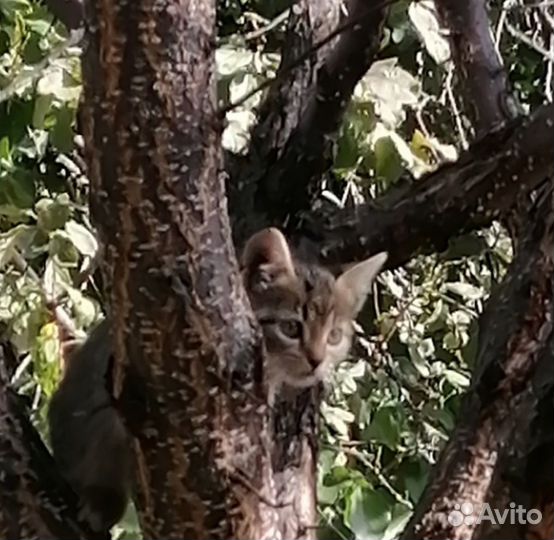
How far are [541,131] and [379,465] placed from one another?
46.6 inches

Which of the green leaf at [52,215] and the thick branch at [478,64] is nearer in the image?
the thick branch at [478,64]

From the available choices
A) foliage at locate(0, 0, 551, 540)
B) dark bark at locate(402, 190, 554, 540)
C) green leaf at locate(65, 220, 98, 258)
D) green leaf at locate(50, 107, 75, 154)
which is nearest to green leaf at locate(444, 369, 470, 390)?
foliage at locate(0, 0, 551, 540)

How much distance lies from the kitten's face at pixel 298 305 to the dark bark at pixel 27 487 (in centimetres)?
38

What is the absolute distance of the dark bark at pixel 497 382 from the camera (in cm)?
126

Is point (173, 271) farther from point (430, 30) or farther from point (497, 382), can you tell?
point (430, 30)

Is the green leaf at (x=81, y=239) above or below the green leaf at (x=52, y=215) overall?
below

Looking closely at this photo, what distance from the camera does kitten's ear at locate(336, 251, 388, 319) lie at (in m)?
1.54

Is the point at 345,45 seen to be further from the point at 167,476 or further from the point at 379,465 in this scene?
the point at 379,465

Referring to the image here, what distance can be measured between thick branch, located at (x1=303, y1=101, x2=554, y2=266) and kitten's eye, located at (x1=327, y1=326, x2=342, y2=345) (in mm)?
304

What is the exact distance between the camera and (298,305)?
68.8 inches

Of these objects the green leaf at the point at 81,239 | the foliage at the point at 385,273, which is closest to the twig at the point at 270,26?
the foliage at the point at 385,273

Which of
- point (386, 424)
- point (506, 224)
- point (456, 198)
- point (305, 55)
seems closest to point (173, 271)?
point (305, 55)

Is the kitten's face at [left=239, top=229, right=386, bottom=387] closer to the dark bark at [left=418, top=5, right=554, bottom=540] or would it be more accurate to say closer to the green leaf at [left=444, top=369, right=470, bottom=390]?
the dark bark at [left=418, top=5, right=554, bottom=540]

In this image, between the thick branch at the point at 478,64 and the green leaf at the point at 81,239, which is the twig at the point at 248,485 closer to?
the thick branch at the point at 478,64
